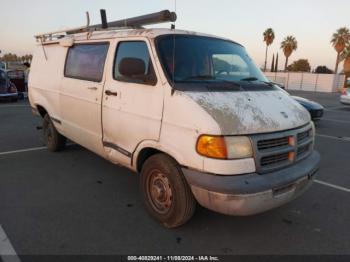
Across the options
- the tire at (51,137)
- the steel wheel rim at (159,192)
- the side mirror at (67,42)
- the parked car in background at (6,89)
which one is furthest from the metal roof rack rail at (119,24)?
the parked car in background at (6,89)

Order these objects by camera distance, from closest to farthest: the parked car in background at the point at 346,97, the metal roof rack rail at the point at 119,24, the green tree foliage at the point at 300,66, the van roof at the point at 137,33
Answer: the van roof at the point at 137,33 < the metal roof rack rail at the point at 119,24 < the parked car in background at the point at 346,97 < the green tree foliage at the point at 300,66

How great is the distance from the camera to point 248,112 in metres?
3.14

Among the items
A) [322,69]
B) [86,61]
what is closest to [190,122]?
[86,61]

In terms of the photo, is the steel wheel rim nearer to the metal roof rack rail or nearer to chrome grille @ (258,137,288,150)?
chrome grille @ (258,137,288,150)

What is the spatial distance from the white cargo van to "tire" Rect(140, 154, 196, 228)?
0.01 metres

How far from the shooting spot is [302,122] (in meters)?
3.54

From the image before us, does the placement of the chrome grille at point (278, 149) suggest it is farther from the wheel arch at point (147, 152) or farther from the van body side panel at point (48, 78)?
the van body side panel at point (48, 78)

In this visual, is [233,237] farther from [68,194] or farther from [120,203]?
[68,194]

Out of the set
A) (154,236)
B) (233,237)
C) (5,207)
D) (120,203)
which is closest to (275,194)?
(233,237)

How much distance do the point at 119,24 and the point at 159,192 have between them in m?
3.17

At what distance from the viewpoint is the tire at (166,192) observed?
3.18m

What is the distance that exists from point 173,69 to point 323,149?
5257mm

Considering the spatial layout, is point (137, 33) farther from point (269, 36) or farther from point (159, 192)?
point (269, 36)

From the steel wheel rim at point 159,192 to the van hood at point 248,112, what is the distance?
3.00 ft
